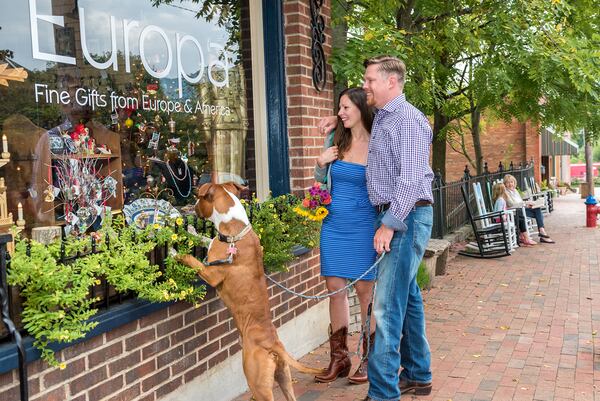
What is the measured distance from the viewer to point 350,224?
460 centimetres

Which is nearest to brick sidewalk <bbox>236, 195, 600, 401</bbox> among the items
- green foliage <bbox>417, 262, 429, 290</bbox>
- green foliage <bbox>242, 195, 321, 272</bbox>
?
green foliage <bbox>417, 262, 429, 290</bbox>

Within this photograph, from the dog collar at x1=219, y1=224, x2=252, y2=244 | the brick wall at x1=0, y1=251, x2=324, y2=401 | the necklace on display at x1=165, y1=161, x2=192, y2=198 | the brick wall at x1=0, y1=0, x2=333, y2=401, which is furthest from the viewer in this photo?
the necklace on display at x1=165, y1=161, x2=192, y2=198

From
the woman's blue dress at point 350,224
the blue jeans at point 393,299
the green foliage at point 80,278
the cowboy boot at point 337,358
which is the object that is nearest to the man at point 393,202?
the blue jeans at point 393,299

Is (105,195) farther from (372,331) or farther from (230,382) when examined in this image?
(372,331)

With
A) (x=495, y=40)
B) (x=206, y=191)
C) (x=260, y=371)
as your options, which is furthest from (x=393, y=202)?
(x=495, y=40)

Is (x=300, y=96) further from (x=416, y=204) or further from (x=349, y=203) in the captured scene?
(x=416, y=204)

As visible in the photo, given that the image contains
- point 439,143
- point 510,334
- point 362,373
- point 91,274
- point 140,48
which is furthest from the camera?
point 439,143

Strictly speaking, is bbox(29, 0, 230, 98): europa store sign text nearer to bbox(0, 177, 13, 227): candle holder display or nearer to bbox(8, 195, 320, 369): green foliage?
bbox(0, 177, 13, 227): candle holder display

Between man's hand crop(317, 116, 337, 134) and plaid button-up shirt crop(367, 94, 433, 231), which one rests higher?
man's hand crop(317, 116, 337, 134)

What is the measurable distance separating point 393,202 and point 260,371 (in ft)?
4.21

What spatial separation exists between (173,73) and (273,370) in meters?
2.54

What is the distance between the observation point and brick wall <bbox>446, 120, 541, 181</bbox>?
2966 centimetres

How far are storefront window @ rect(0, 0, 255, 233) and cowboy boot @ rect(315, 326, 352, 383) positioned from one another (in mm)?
1586

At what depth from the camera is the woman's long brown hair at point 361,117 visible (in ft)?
15.1
